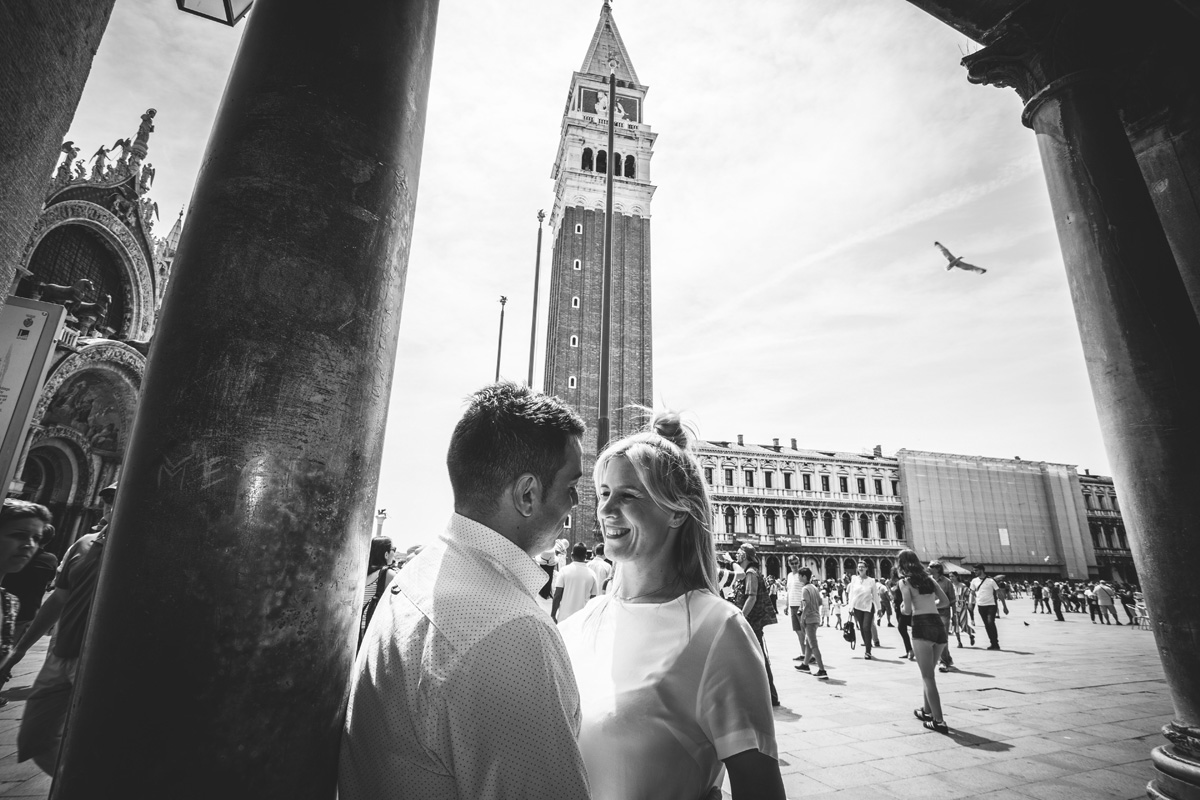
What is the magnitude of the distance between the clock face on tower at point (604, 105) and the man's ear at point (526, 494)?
1550 inches

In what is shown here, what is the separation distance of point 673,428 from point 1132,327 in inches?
112

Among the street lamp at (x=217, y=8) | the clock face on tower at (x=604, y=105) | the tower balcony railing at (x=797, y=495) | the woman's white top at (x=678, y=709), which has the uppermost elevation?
the clock face on tower at (x=604, y=105)

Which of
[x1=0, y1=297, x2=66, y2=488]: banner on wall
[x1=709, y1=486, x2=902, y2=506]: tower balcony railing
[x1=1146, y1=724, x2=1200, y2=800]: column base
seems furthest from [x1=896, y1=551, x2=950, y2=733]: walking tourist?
[x1=709, y1=486, x2=902, y2=506]: tower balcony railing

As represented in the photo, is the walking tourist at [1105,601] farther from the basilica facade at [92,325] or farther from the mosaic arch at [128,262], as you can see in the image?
the mosaic arch at [128,262]

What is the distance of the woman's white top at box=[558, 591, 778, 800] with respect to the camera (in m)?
1.31

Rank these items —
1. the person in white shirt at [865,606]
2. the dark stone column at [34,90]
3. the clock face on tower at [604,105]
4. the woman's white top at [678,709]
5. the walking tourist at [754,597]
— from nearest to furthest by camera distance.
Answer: the woman's white top at [678,709] < the dark stone column at [34,90] < the walking tourist at [754,597] < the person in white shirt at [865,606] < the clock face on tower at [604,105]

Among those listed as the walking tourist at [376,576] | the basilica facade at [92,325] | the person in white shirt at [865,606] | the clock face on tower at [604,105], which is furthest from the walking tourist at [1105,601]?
the clock face on tower at [604,105]

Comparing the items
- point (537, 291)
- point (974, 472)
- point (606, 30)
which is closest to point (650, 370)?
point (537, 291)

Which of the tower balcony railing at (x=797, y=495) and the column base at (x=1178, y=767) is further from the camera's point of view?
the tower balcony railing at (x=797, y=495)

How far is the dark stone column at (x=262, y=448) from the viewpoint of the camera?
70 cm

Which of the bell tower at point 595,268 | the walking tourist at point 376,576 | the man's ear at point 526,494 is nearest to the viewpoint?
the man's ear at point 526,494

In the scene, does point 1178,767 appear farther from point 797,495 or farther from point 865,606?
point 797,495

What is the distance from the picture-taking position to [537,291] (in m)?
18.9

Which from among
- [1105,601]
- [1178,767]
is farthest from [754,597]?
[1105,601]
